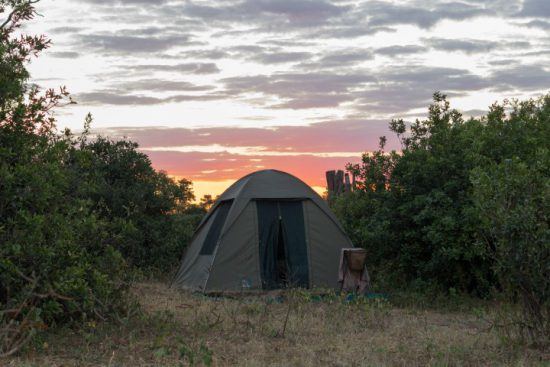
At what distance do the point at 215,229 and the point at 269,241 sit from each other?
1.34 meters

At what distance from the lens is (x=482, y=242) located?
28.7 feet

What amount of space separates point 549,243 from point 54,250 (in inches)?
230

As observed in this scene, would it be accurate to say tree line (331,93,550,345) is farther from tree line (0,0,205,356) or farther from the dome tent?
tree line (0,0,205,356)

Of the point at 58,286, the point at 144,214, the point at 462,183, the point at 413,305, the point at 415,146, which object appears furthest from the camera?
the point at 144,214

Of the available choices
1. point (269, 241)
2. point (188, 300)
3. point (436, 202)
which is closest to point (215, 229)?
point (269, 241)

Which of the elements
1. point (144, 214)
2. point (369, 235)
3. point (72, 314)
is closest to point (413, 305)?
point (369, 235)

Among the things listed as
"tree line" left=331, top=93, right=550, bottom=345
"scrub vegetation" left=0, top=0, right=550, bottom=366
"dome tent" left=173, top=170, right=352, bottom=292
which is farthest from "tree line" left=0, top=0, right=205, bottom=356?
"tree line" left=331, top=93, right=550, bottom=345

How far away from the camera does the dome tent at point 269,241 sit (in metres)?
14.5

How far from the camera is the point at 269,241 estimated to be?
48.6 ft

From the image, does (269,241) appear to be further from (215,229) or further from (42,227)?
(42,227)

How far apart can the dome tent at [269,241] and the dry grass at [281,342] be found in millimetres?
3351

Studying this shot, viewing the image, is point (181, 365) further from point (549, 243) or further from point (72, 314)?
point (549, 243)

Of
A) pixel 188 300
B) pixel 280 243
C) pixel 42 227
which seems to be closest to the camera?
pixel 42 227

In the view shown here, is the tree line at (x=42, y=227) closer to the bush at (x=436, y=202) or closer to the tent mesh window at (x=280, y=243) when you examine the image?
the tent mesh window at (x=280, y=243)
